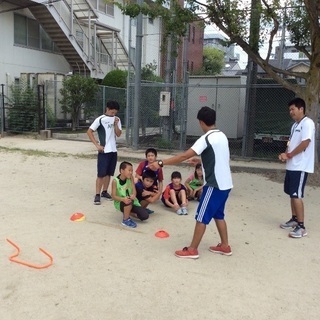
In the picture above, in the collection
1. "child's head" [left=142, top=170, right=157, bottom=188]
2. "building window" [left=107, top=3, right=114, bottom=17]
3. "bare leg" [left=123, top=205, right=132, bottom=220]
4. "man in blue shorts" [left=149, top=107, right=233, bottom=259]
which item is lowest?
"bare leg" [left=123, top=205, right=132, bottom=220]

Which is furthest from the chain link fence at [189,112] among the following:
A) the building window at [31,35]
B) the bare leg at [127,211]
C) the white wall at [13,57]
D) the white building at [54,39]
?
the bare leg at [127,211]

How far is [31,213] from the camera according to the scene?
5.96m

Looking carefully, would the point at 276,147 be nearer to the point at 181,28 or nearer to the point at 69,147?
the point at 181,28

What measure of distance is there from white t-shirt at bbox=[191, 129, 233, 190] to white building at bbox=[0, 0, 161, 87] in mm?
13929

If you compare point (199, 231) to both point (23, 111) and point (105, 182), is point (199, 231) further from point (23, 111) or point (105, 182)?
point (23, 111)

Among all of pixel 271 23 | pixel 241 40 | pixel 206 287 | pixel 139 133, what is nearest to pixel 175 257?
pixel 206 287

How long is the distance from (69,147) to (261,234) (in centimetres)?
936

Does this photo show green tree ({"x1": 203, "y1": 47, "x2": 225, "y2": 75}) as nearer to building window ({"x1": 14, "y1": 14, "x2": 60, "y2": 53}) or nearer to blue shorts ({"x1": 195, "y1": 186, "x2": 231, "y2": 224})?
building window ({"x1": 14, "y1": 14, "x2": 60, "y2": 53})

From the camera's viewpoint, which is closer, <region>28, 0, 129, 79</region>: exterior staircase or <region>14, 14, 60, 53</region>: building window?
<region>14, 14, 60, 53</region>: building window

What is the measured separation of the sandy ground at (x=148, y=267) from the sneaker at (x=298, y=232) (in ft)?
0.28

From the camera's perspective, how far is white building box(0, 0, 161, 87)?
18516 millimetres

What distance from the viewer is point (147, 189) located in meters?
6.04

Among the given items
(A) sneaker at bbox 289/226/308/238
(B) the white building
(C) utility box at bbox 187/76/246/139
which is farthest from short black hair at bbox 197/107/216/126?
(B) the white building

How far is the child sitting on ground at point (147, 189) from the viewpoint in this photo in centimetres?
591
